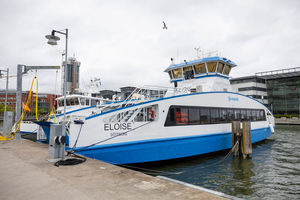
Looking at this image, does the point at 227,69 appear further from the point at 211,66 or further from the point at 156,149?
the point at 156,149

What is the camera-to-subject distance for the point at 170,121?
969 centimetres

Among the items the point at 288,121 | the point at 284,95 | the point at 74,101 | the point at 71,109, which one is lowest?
the point at 288,121

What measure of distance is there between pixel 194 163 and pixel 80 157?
20.0 feet

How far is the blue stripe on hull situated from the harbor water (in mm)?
618

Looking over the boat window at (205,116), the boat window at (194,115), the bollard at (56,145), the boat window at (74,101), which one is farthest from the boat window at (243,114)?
the boat window at (74,101)

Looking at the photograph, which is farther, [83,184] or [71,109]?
[71,109]

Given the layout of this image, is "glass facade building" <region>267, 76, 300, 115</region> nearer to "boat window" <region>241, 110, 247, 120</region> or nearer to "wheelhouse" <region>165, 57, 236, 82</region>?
"boat window" <region>241, 110, 247, 120</region>

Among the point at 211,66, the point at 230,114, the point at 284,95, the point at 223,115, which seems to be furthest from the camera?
the point at 284,95

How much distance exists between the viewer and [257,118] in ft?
54.9

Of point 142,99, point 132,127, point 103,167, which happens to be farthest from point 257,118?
point 103,167

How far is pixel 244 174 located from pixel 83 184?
742cm

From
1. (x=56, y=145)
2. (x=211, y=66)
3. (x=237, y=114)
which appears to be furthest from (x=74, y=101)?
(x=237, y=114)

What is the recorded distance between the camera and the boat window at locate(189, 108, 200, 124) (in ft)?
35.0

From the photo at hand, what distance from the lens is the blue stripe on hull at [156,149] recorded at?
8008mm
